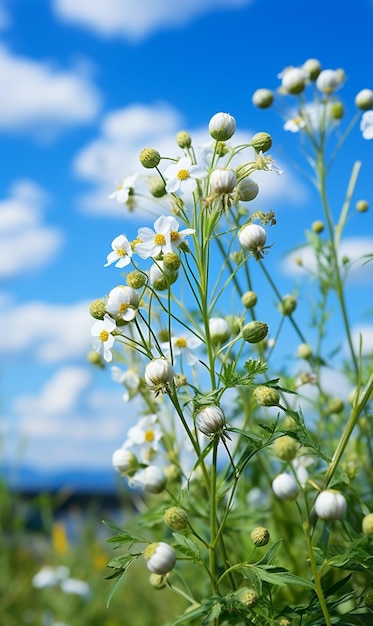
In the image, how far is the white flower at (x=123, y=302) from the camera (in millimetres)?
590

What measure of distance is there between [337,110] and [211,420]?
28.8 inches

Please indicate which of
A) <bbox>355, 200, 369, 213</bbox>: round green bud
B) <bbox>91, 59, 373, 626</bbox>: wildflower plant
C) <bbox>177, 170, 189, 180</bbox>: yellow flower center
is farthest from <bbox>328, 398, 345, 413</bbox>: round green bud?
<bbox>177, 170, 189, 180</bbox>: yellow flower center

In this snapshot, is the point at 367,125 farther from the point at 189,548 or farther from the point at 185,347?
the point at 189,548

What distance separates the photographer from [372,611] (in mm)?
619

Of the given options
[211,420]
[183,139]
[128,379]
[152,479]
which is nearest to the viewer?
[211,420]

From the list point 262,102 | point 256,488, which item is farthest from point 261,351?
point 262,102

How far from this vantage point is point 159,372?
56 cm

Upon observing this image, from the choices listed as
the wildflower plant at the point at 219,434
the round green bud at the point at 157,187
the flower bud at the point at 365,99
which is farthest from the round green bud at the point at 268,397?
the flower bud at the point at 365,99

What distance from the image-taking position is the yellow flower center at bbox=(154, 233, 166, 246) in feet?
1.98

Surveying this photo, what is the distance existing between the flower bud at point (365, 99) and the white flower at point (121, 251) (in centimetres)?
60

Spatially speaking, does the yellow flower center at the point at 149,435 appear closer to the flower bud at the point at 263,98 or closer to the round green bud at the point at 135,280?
the round green bud at the point at 135,280

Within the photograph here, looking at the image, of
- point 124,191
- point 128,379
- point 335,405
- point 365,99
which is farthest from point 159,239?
point 365,99

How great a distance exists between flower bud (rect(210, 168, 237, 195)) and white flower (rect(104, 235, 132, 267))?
88 millimetres

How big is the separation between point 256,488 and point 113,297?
62 centimetres
